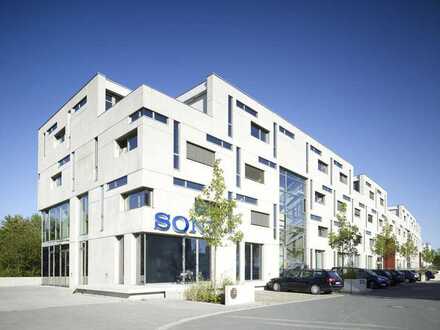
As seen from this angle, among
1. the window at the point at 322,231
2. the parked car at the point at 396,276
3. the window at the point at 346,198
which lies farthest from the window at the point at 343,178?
the parked car at the point at 396,276

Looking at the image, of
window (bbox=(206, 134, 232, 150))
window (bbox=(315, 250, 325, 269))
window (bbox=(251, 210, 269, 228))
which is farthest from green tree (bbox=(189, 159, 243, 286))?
window (bbox=(315, 250, 325, 269))

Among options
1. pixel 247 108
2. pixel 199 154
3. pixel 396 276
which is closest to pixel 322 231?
pixel 396 276

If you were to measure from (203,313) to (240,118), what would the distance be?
1941cm

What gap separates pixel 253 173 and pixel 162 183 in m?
10.6

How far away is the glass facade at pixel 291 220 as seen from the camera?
37.2 meters

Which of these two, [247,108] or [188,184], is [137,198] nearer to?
[188,184]

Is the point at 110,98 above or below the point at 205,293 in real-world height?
above

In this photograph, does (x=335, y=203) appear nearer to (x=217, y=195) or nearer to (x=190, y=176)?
(x=190, y=176)

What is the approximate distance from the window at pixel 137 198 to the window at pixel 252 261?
1019 centimetres

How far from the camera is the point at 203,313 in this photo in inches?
582

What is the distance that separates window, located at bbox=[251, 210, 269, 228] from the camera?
32703 millimetres

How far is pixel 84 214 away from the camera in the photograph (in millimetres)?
29328

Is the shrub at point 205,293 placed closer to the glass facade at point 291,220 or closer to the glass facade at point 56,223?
the glass facade at point 56,223

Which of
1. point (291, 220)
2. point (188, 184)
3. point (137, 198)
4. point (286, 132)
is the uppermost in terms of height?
point (286, 132)
